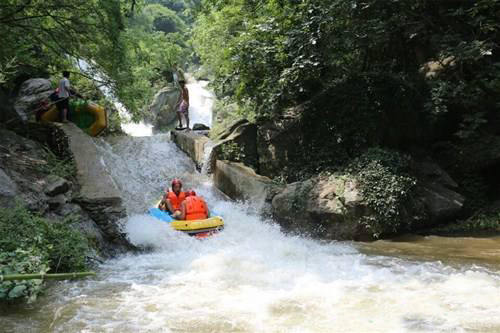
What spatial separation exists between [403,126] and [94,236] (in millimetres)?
6970

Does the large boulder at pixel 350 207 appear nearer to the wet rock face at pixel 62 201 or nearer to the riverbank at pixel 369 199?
the riverbank at pixel 369 199

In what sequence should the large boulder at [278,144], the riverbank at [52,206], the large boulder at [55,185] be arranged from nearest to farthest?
the riverbank at [52,206], the large boulder at [55,185], the large boulder at [278,144]

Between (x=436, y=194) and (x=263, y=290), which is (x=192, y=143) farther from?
(x=263, y=290)

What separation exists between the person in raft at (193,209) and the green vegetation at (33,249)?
241 cm

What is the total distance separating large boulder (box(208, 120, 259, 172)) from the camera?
12.1 metres

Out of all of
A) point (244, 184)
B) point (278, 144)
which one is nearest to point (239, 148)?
point (278, 144)

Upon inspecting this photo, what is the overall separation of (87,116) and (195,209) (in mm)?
5183

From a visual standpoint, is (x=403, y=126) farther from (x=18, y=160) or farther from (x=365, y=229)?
(x=18, y=160)

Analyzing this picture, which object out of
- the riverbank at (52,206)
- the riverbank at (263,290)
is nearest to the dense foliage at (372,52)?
the riverbank at (263,290)

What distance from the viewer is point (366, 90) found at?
1081cm

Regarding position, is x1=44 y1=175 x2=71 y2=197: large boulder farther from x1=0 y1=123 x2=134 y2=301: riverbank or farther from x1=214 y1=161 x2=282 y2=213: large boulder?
x1=214 y1=161 x2=282 y2=213: large boulder

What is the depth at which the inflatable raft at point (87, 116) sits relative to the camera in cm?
1243

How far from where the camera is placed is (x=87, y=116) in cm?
1266

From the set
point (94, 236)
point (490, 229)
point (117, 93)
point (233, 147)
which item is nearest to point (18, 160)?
point (94, 236)
